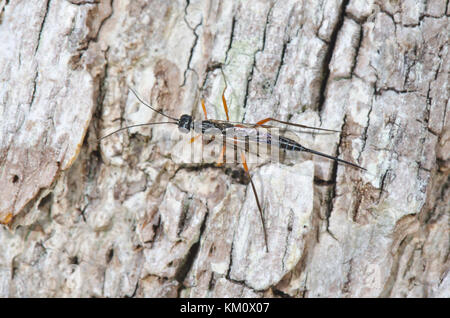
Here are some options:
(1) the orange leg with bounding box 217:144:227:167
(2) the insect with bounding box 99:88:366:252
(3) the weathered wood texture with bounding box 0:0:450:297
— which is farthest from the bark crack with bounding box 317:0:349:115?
(1) the orange leg with bounding box 217:144:227:167

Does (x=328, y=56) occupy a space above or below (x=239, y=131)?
above

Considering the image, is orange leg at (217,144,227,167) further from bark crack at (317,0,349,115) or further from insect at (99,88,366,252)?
bark crack at (317,0,349,115)

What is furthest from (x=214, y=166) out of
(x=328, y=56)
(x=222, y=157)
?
(x=328, y=56)

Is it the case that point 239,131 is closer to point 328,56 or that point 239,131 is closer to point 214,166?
point 214,166

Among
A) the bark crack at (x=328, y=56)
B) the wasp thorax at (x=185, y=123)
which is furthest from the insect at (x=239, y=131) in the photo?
the bark crack at (x=328, y=56)

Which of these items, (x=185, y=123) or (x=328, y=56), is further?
(x=185, y=123)

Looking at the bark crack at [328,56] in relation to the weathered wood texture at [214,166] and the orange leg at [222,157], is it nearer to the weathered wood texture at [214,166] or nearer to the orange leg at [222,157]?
the weathered wood texture at [214,166]

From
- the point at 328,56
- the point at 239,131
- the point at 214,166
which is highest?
the point at 328,56
